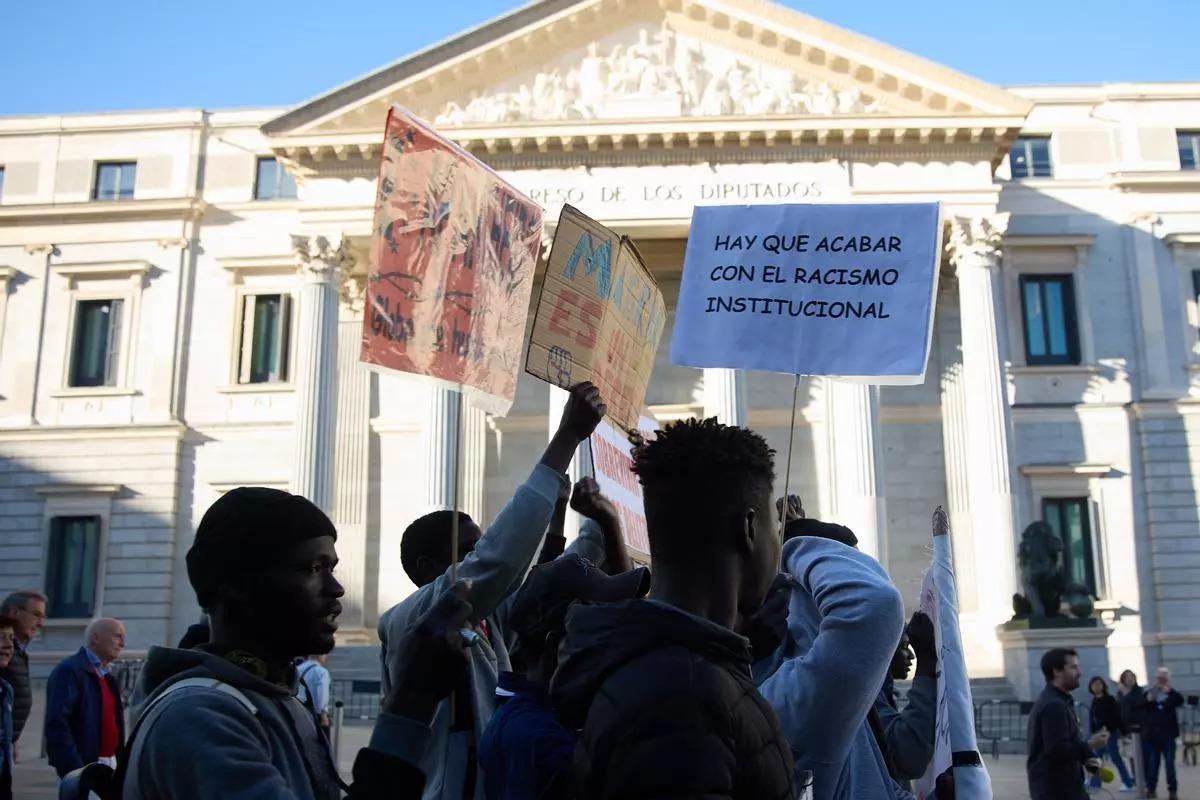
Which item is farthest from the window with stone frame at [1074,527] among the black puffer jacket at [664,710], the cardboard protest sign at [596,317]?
the black puffer jacket at [664,710]

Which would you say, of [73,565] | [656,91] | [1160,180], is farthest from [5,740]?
[1160,180]

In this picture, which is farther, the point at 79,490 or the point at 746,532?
the point at 79,490

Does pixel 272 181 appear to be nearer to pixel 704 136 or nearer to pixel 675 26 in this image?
pixel 675 26

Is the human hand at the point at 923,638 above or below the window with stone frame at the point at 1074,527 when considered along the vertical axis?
below

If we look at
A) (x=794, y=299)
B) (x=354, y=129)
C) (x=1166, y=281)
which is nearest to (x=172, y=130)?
(x=354, y=129)

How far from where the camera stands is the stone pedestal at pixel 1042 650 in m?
20.6

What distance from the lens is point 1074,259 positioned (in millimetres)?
29703

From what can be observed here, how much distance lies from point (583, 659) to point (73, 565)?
101ft

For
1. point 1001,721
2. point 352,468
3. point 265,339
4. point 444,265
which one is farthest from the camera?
point 265,339

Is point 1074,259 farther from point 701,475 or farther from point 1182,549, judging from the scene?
point 701,475

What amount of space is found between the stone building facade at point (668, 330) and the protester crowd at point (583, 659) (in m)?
22.7

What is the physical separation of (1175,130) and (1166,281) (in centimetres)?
418

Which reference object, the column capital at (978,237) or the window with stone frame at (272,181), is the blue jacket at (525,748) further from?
the window with stone frame at (272,181)

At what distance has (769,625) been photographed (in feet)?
11.1
